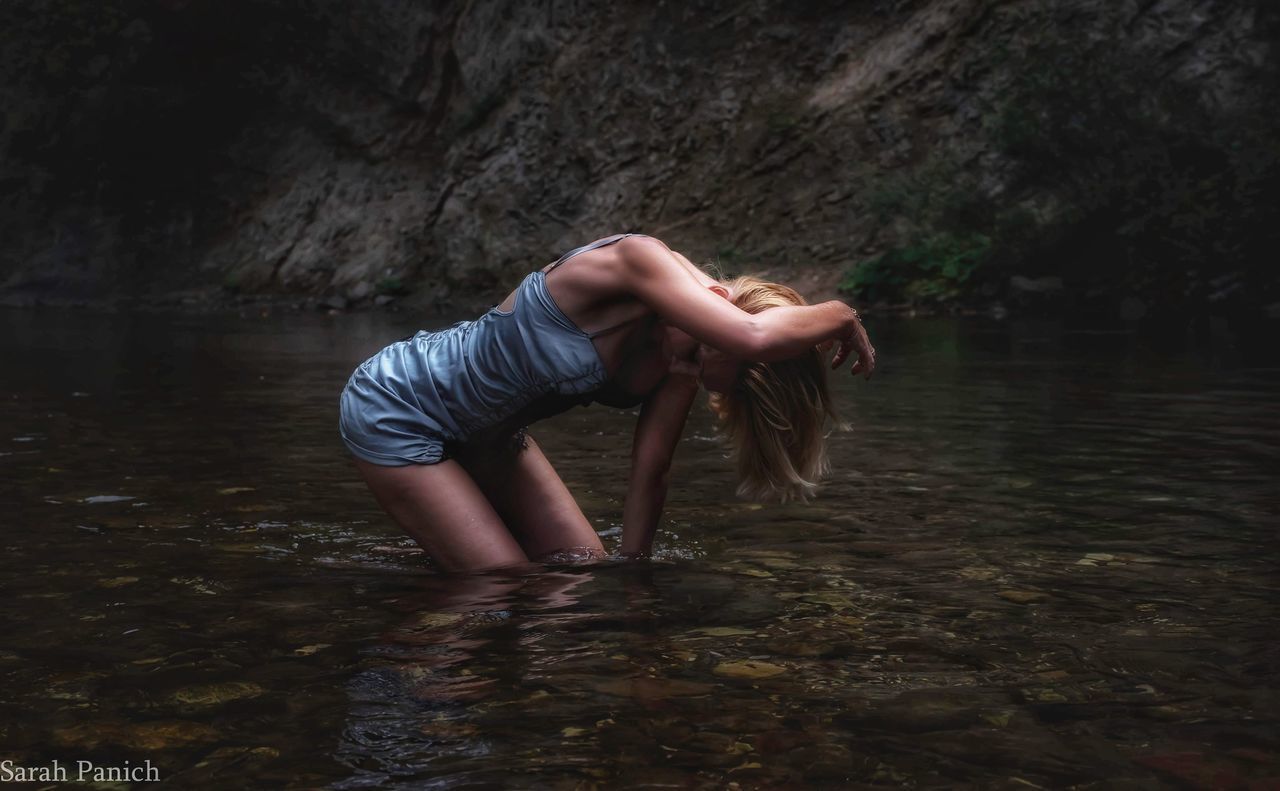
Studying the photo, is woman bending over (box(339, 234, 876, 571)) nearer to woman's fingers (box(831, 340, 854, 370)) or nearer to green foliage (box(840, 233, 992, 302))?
woman's fingers (box(831, 340, 854, 370))

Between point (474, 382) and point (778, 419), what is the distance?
2.85 ft

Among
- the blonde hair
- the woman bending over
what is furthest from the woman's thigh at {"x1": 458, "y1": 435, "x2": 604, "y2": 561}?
the blonde hair

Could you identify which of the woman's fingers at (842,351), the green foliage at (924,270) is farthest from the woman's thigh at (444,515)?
the green foliage at (924,270)

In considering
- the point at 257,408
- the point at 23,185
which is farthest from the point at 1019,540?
the point at 23,185

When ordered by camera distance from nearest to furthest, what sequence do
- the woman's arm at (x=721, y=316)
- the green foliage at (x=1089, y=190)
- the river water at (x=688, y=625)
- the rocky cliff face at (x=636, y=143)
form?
1. the river water at (x=688, y=625)
2. the woman's arm at (x=721, y=316)
3. the green foliage at (x=1089, y=190)
4. the rocky cliff face at (x=636, y=143)

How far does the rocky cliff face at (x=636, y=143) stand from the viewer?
1589 cm

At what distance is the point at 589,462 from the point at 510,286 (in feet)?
53.6

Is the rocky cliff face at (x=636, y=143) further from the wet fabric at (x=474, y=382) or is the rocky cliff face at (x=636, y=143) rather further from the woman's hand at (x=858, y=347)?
the wet fabric at (x=474, y=382)

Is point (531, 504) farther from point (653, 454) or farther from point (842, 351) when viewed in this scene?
point (842, 351)

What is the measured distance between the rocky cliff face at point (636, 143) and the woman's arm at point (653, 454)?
469 inches

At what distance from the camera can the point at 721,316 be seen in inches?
135

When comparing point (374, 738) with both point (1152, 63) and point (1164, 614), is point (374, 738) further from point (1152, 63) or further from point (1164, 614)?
point (1152, 63)

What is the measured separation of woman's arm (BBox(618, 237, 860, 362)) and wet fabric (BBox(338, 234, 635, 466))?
20cm

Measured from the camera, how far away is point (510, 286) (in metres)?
22.4
